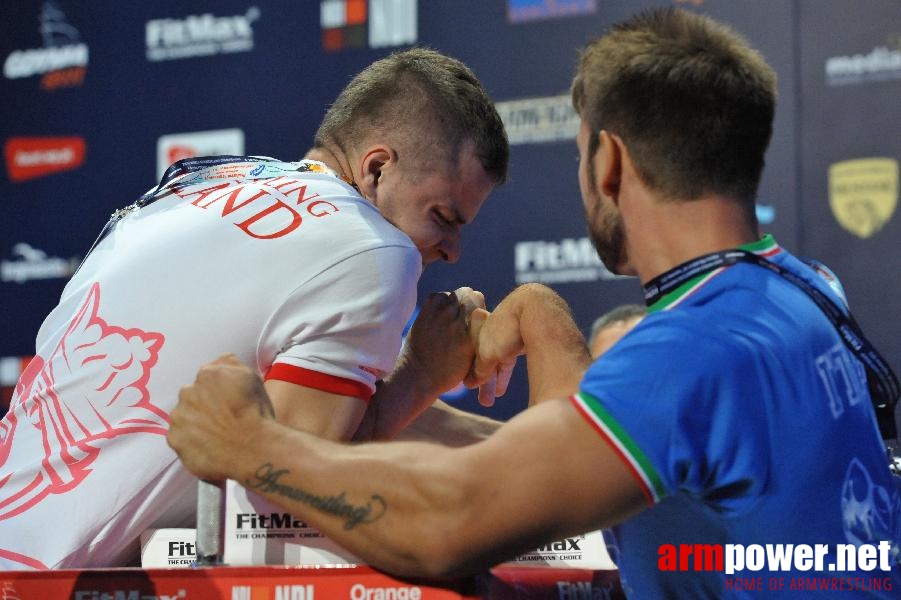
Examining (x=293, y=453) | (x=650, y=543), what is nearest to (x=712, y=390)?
(x=650, y=543)

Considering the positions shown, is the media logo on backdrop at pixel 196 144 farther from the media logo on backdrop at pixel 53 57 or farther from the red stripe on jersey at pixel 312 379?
the red stripe on jersey at pixel 312 379

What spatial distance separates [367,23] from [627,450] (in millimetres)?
3323

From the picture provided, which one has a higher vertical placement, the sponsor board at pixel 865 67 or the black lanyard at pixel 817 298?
the sponsor board at pixel 865 67

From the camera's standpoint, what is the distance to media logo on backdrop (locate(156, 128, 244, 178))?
13.7 ft

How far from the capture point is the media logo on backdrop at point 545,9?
3.74 m

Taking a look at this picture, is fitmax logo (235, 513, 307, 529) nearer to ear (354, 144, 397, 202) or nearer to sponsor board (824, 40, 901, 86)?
ear (354, 144, 397, 202)

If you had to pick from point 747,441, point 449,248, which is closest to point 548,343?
point 449,248

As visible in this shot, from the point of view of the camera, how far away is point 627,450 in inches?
36.3

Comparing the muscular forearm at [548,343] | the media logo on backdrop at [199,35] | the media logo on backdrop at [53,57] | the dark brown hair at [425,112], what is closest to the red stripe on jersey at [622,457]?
the muscular forearm at [548,343]

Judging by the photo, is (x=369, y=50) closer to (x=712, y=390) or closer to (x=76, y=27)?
(x=76, y=27)

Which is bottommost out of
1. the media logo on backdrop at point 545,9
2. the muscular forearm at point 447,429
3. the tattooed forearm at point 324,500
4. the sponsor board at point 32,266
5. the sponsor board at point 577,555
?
the sponsor board at point 577,555

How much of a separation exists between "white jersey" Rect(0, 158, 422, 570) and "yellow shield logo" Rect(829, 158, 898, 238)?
2376 millimetres

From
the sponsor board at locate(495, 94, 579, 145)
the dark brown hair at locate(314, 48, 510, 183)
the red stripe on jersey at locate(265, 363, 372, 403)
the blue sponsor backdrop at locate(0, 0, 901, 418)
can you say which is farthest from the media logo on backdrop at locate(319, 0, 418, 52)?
the red stripe on jersey at locate(265, 363, 372, 403)

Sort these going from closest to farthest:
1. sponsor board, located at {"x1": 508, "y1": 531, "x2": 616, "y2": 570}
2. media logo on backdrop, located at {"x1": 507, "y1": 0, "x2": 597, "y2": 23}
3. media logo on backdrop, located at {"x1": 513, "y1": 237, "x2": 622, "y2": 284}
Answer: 1. sponsor board, located at {"x1": 508, "y1": 531, "x2": 616, "y2": 570}
2. media logo on backdrop, located at {"x1": 513, "y1": 237, "x2": 622, "y2": 284}
3. media logo on backdrop, located at {"x1": 507, "y1": 0, "x2": 597, "y2": 23}
